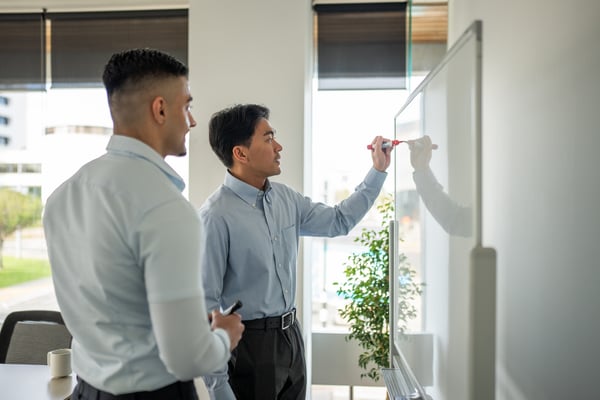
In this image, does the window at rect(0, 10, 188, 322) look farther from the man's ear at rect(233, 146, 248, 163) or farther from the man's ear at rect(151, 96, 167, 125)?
the man's ear at rect(151, 96, 167, 125)

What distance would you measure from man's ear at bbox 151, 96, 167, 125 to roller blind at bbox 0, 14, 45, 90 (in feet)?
8.90

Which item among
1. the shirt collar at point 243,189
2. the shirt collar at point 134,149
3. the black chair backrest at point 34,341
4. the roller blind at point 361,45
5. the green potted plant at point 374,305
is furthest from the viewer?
the roller blind at point 361,45

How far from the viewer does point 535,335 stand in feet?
5.16

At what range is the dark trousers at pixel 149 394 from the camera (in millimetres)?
1242

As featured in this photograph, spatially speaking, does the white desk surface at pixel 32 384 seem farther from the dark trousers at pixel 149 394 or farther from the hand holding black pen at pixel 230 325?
the hand holding black pen at pixel 230 325

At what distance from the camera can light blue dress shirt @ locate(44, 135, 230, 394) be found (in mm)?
1107

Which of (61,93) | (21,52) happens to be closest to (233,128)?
(61,93)

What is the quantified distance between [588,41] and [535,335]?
2.72 ft

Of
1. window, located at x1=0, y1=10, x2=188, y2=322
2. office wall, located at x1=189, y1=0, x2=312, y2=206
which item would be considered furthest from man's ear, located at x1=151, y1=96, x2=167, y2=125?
window, located at x1=0, y1=10, x2=188, y2=322

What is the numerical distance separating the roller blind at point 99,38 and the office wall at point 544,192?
2136mm

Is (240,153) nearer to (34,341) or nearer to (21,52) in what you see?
(34,341)

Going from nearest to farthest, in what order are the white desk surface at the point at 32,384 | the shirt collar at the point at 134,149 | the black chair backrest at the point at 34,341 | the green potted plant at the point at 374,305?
the shirt collar at the point at 134,149, the white desk surface at the point at 32,384, the black chair backrest at the point at 34,341, the green potted plant at the point at 374,305

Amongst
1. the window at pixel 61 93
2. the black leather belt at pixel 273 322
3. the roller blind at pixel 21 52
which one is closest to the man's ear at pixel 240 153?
the black leather belt at pixel 273 322

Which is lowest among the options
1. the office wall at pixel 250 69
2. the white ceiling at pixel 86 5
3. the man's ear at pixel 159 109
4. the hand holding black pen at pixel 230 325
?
the hand holding black pen at pixel 230 325
